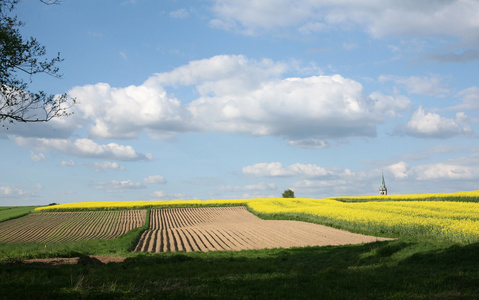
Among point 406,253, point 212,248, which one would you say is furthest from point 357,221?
point 406,253

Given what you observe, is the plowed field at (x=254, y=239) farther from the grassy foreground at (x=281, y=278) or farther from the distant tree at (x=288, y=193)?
the distant tree at (x=288, y=193)

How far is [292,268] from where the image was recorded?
1770 cm

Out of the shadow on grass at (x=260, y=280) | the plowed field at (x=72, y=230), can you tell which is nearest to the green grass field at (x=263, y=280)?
the shadow on grass at (x=260, y=280)

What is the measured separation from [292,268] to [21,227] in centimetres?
5147

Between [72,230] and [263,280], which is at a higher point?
[263,280]

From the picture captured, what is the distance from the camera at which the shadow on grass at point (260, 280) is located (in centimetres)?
1130

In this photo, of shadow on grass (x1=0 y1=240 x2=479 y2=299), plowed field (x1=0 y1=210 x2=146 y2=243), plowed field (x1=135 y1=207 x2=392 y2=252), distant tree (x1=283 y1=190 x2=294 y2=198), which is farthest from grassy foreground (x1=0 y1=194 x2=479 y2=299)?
distant tree (x1=283 y1=190 x2=294 y2=198)

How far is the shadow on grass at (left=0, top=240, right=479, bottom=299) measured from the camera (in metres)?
11.3

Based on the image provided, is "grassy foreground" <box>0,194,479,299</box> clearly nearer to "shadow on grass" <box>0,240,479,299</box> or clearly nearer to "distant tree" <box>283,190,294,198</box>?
"shadow on grass" <box>0,240,479,299</box>

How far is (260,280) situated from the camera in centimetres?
1373

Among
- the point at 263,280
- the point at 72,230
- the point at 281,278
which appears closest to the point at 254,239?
the point at 281,278

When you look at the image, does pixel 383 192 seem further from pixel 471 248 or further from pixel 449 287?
pixel 449 287

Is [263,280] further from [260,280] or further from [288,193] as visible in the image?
[288,193]

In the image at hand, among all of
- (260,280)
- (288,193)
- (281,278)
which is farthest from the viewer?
(288,193)
